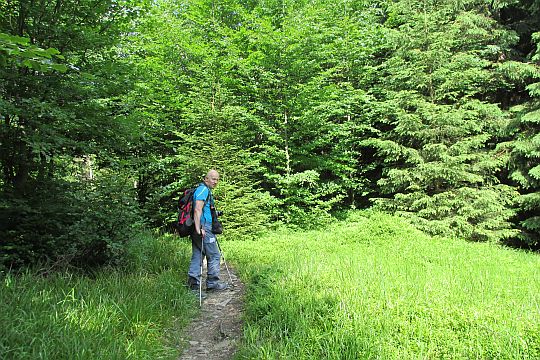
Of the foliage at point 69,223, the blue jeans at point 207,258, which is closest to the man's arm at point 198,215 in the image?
the blue jeans at point 207,258

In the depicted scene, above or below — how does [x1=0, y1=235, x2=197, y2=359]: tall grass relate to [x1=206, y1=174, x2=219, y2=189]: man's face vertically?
below

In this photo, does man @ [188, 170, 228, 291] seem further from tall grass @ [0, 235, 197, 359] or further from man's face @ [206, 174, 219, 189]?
tall grass @ [0, 235, 197, 359]

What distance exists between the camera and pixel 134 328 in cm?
384

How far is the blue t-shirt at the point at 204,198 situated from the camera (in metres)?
5.58

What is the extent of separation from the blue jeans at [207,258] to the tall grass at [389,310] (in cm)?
68

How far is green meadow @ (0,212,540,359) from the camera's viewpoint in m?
3.05

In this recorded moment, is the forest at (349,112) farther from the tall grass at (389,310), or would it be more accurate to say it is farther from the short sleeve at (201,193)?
the tall grass at (389,310)

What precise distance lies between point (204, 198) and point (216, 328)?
2030 millimetres

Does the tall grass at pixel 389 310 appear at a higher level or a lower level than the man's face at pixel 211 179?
lower

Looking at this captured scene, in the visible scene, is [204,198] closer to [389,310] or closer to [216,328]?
[216,328]

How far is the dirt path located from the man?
303 mm

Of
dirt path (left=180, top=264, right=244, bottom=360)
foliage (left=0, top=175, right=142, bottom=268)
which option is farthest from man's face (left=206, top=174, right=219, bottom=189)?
→ dirt path (left=180, top=264, right=244, bottom=360)

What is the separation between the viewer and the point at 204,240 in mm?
5672

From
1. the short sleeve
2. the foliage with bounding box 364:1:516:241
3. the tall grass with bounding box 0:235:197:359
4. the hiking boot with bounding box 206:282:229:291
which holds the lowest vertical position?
the hiking boot with bounding box 206:282:229:291
